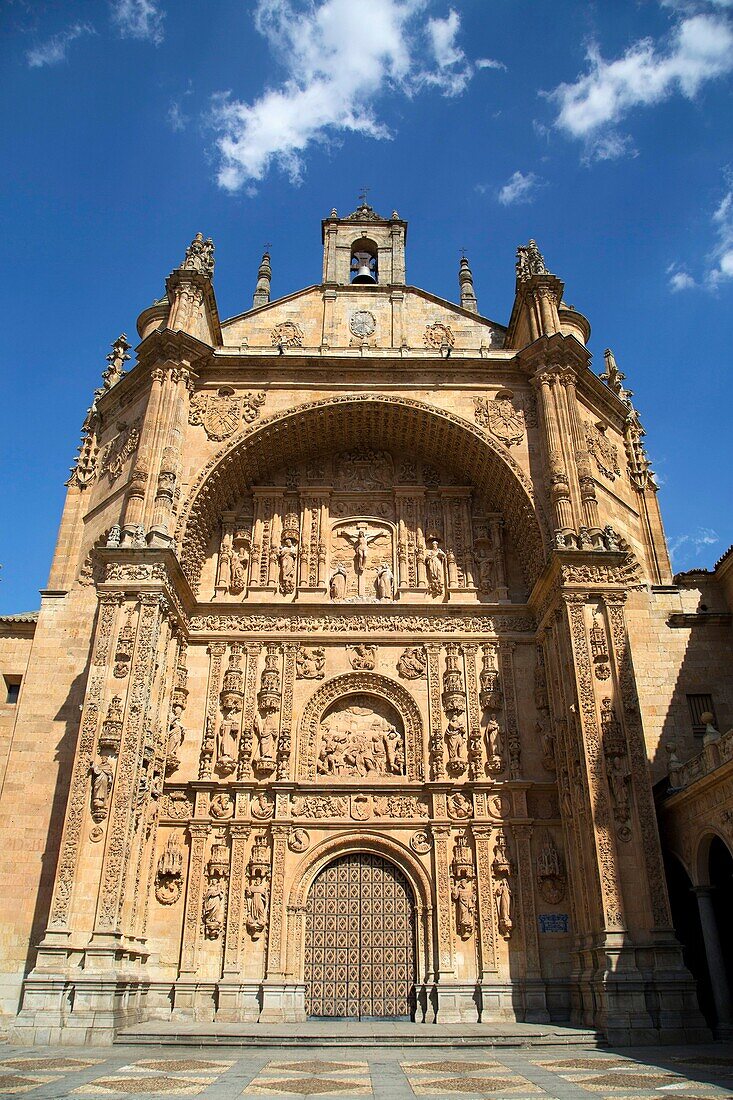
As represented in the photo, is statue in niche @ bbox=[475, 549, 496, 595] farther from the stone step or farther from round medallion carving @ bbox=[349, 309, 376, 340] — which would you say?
the stone step

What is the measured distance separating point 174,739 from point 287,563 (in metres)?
4.80

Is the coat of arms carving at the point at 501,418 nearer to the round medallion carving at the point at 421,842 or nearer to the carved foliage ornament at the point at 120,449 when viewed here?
the carved foliage ornament at the point at 120,449

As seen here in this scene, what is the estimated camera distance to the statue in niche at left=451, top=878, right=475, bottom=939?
15.0 meters

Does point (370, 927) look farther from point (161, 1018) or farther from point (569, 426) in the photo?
point (569, 426)

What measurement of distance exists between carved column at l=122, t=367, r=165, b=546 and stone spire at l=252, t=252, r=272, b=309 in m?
7.58

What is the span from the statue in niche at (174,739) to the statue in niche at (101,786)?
80.9 inches

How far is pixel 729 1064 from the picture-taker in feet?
31.4

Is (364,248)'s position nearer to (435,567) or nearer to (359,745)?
(435,567)

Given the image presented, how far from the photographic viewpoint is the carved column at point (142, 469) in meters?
16.2

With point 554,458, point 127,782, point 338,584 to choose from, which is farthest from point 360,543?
point 127,782

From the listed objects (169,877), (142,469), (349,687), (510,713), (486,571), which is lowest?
(169,877)

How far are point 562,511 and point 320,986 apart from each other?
10.4 meters

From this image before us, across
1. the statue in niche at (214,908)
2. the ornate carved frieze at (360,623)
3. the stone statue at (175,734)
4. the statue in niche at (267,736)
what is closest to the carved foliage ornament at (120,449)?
the ornate carved frieze at (360,623)

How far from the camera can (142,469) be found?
16953 mm
